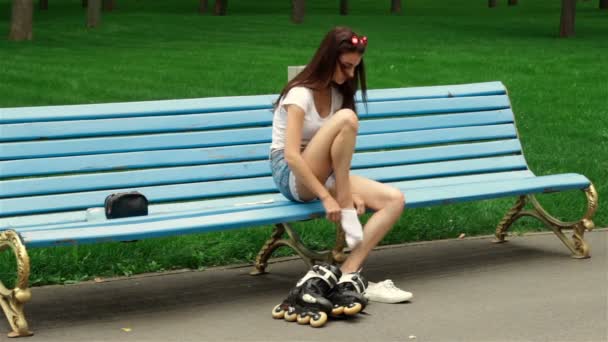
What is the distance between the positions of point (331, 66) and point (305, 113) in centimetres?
26

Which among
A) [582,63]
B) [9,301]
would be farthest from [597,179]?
[582,63]

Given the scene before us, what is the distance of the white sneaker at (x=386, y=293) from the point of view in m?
5.42

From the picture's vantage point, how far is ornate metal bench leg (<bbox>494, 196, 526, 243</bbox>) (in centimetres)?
689

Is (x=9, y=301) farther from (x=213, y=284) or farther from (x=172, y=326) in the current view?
(x=213, y=284)

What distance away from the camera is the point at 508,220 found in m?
6.94

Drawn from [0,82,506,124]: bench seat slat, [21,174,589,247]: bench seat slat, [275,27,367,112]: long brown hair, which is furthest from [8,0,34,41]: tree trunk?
[275,27,367,112]: long brown hair

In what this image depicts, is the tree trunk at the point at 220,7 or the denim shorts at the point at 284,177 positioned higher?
the denim shorts at the point at 284,177

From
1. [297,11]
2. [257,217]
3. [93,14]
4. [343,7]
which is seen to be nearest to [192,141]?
[257,217]

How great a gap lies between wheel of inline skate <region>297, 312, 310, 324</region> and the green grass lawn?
4.30 ft

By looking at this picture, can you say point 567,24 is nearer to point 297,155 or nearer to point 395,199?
Result: point 395,199

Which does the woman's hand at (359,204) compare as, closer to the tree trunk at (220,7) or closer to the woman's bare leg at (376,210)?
the woman's bare leg at (376,210)

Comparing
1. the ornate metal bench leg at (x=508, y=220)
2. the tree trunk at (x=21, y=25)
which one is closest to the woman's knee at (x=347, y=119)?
the ornate metal bench leg at (x=508, y=220)

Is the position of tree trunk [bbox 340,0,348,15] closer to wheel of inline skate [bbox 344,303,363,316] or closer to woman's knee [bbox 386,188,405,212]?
woman's knee [bbox 386,188,405,212]

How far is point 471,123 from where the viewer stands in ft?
22.9
